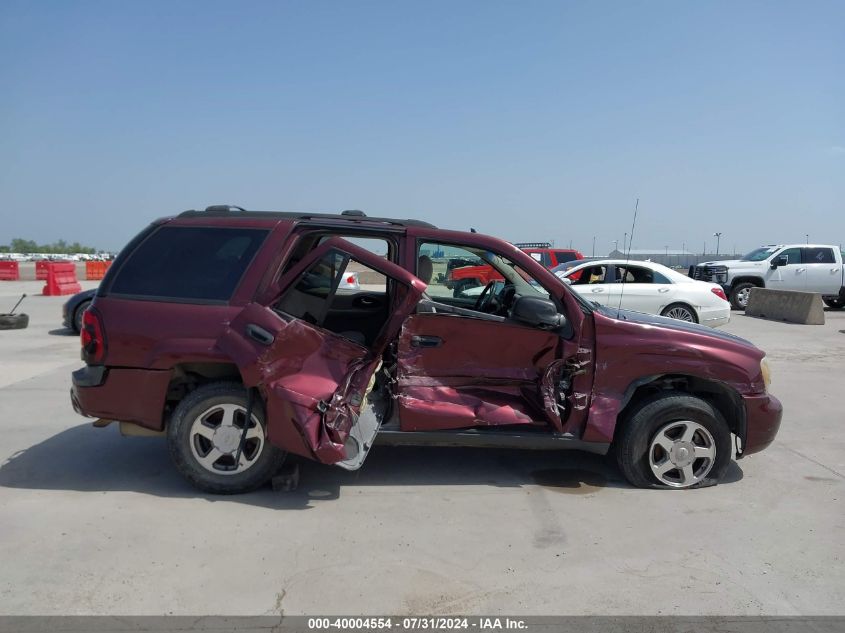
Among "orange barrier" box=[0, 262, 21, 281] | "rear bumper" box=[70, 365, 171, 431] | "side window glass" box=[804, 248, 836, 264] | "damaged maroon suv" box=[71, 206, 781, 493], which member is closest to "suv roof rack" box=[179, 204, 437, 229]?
"damaged maroon suv" box=[71, 206, 781, 493]

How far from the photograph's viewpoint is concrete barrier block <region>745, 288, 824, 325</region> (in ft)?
50.6

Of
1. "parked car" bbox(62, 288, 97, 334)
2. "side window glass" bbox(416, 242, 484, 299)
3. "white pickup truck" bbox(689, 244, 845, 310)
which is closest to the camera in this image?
"side window glass" bbox(416, 242, 484, 299)

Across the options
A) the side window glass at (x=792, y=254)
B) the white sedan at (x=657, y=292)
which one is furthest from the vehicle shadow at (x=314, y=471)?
the side window glass at (x=792, y=254)

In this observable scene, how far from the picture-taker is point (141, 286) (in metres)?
4.61

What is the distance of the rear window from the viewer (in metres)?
4.55

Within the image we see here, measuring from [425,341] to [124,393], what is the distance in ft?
6.93

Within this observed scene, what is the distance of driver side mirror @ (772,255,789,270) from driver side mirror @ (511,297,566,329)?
658 inches

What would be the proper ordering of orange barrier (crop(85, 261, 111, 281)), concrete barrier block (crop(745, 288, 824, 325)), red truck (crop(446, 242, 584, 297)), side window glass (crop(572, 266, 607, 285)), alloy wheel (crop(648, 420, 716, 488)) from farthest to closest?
orange barrier (crop(85, 261, 111, 281)) < concrete barrier block (crop(745, 288, 824, 325)) < side window glass (crop(572, 266, 607, 285)) < red truck (crop(446, 242, 584, 297)) < alloy wheel (crop(648, 420, 716, 488))

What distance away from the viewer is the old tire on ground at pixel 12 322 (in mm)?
12555

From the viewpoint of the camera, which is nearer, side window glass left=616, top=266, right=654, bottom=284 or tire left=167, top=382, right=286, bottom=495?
tire left=167, top=382, right=286, bottom=495

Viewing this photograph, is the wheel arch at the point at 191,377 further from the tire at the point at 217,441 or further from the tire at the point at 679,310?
the tire at the point at 679,310

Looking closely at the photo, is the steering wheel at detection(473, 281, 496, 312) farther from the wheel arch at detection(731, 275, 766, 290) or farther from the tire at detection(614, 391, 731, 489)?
the wheel arch at detection(731, 275, 766, 290)

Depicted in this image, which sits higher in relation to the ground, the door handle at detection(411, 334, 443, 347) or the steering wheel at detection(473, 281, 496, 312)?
the steering wheel at detection(473, 281, 496, 312)

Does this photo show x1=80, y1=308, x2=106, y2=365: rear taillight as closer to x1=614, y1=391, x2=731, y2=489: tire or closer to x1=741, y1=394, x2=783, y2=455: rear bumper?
x1=614, y1=391, x2=731, y2=489: tire
